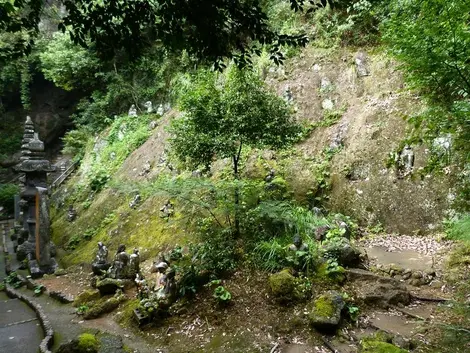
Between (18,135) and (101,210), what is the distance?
1768 centimetres

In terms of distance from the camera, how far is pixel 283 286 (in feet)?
19.6

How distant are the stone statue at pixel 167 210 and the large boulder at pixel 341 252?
544 cm

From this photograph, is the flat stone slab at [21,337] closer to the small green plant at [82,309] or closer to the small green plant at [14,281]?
the small green plant at [82,309]

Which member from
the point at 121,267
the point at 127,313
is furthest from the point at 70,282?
the point at 127,313

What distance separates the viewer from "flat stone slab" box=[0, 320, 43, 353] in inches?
240

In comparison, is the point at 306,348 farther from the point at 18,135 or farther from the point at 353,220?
the point at 18,135

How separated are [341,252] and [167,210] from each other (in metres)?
5.92

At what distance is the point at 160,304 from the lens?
20.3ft

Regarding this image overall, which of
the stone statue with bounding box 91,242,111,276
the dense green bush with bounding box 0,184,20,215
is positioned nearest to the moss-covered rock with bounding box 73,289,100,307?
the stone statue with bounding box 91,242,111,276

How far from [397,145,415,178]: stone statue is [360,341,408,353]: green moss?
6349 millimetres

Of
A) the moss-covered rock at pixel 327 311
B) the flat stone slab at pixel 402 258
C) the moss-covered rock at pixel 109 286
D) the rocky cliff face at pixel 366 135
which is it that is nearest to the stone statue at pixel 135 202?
the moss-covered rock at pixel 109 286

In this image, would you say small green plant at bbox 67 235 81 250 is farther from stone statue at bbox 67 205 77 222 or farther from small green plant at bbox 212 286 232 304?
small green plant at bbox 212 286 232 304

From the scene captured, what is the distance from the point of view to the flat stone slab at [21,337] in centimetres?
609

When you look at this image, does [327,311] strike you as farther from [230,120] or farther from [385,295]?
[230,120]
